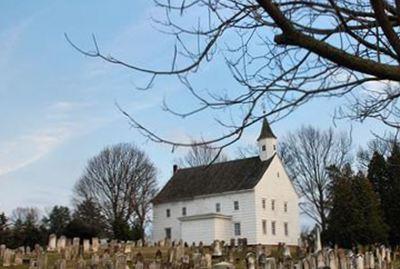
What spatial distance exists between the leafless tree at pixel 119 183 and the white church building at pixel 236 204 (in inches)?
101

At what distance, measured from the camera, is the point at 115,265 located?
16203 mm

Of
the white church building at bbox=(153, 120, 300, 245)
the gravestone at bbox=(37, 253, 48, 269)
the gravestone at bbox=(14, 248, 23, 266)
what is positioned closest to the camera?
the gravestone at bbox=(37, 253, 48, 269)

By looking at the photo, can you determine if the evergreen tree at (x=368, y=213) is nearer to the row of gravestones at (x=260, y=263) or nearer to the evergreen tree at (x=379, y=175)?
the evergreen tree at (x=379, y=175)

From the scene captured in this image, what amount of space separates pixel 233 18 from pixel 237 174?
52.7m

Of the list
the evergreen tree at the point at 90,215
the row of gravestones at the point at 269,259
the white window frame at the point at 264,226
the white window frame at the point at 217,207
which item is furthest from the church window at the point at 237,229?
the row of gravestones at the point at 269,259

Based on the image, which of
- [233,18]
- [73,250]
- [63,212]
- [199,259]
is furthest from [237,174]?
[233,18]

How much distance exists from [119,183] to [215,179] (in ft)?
37.1

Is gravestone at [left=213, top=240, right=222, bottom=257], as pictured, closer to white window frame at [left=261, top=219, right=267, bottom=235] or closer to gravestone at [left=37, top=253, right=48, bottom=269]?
gravestone at [left=37, top=253, right=48, bottom=269]

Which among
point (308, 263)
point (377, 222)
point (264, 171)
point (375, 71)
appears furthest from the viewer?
point (264, 171)

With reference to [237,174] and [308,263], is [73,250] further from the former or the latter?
[237,174]

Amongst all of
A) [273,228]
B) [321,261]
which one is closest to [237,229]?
[273,228]

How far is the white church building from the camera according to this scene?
175 feet

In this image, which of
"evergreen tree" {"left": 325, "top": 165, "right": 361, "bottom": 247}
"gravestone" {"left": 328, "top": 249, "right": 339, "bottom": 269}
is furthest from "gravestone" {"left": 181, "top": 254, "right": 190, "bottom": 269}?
"evergreen tree" {"left": 325, "top": 165, "right": 361, "bottom": 247}

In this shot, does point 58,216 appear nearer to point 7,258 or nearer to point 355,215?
point 355,215
